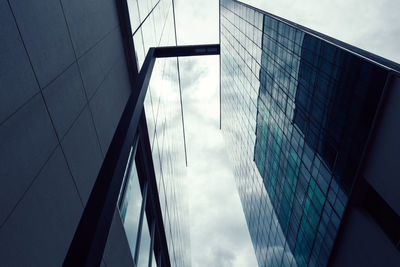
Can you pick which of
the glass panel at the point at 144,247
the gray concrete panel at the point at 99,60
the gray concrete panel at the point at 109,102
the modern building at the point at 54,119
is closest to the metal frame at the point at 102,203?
the modern building at the point at 54,119

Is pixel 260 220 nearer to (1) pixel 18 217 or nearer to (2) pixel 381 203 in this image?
(2) pixel 381 203

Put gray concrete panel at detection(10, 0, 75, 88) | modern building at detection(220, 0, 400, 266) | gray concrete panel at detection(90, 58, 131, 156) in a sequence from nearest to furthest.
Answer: gray concrete panel at detection(10, 0, 75, 88)
gray concrete panel at detection(90, 58, 131, 156)
modern building at detection(220, 0, 400, 266)

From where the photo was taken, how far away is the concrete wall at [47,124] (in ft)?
12.0

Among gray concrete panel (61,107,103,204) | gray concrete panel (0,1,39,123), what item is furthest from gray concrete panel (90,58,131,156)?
gray concrete panel (0,1,39,123)

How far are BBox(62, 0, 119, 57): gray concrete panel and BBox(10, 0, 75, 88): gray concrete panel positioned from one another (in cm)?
45

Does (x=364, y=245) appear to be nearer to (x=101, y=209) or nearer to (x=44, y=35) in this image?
(x=101, y=209)

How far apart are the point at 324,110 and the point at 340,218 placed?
8510 millimetres

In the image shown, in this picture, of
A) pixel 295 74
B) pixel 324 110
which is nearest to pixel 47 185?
pixel 324 110

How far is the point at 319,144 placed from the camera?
921 inches

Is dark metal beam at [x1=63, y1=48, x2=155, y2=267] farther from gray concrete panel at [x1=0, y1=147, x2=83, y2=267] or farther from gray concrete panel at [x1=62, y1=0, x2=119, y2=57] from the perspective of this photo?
gray concrete panel at [x1=62, y1=0, x2=119, y2=57]

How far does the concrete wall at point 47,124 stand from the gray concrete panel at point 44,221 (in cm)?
1

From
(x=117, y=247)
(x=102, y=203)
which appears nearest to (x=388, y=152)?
(x=117, y=247)

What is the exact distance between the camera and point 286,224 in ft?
107

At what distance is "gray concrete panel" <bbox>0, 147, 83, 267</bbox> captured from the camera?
3.60 m
